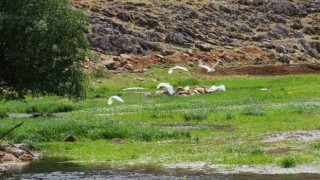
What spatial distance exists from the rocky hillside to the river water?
185 feet

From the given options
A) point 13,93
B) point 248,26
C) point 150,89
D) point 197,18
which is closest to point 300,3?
point 248,26

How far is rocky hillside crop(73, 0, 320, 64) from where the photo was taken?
83.6 metres

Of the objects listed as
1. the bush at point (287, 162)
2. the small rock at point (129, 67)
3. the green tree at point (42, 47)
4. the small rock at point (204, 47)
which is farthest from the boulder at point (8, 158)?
the small rock at point (204, 47)

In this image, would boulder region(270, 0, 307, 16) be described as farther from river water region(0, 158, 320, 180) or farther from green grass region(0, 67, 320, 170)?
river water region(0, 158, 320, 180)

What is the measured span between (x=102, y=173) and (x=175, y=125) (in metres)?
16.3

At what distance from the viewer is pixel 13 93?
34.9 m

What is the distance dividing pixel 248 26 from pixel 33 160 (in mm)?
79800

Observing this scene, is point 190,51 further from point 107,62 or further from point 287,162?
point 287,162

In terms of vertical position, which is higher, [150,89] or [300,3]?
[300,3]

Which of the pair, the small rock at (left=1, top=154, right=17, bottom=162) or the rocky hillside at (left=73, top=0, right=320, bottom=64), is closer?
the small rock at (left=1, top=154, right=17, bottom=162)

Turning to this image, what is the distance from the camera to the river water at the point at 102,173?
20609 mm

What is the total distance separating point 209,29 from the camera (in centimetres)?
9719

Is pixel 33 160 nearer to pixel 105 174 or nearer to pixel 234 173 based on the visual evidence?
pixel 105 174

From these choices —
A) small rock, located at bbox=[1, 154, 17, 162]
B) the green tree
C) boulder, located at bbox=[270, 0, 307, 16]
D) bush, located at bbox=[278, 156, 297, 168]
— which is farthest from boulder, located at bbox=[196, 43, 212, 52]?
bush, located at bbox=[278, 156, 297, 168]
